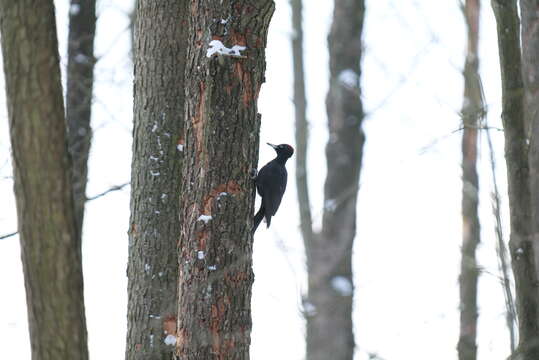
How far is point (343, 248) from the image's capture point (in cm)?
652

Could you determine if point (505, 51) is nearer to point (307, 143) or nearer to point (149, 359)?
point (149, 359)

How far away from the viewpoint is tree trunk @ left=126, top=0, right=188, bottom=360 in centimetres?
418

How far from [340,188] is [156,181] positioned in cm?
338

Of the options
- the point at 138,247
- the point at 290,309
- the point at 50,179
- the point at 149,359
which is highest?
the point at 50,179

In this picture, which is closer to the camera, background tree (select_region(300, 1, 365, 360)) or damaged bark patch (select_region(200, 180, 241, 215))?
damaged bark patch (select_region(200, 180, 241, 215))

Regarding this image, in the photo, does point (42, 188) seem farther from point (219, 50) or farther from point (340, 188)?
point (340, 188)

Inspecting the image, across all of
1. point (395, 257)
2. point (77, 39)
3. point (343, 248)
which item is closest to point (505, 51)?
point (395, 257)

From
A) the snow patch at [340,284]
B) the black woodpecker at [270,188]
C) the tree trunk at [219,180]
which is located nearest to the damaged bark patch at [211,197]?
the tree trunk at [219,180]

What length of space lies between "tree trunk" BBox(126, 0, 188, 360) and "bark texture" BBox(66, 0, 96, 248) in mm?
2375

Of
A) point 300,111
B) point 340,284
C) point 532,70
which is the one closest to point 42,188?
point 532,70

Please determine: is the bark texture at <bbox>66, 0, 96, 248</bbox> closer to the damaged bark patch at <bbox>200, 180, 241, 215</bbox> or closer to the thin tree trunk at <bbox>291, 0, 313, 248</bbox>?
the damaged bark patch at <bbox>200, 180, 241, 215</bbox>

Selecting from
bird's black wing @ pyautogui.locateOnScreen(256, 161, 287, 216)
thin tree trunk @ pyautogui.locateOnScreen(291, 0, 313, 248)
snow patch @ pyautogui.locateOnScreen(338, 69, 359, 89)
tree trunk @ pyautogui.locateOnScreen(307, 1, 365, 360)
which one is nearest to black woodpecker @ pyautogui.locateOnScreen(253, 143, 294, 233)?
bird's black wing @ pyautogui.locateOnScreen(256, 161, 287, 216)

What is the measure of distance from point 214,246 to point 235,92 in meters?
0.77

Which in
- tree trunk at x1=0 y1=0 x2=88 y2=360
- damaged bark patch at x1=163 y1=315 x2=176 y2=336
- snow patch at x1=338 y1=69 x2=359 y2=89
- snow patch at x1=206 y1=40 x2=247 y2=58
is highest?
snow patch at x1=338 y1=69 x2=359 y2=89
